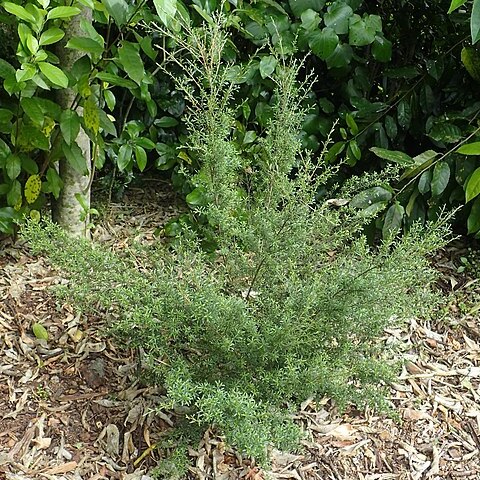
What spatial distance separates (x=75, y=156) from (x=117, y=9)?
42 cm

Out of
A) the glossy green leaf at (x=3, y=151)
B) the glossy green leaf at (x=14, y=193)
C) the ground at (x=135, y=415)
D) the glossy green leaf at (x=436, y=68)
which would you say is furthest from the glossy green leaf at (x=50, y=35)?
the glossy green leaf at (x=436, y=68)

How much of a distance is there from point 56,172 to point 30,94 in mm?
301

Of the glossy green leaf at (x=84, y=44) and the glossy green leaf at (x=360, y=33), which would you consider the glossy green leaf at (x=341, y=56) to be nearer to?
the glossy green leaf at (x=360, y=33)

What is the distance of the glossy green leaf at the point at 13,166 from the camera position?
1833mm

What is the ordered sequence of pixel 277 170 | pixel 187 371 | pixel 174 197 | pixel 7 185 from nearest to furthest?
pixel 187 371, pixel 277 170, pixel 7 185, pixel 174 197

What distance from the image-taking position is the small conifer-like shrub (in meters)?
1.40

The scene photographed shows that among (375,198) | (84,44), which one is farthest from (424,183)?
(84,44)

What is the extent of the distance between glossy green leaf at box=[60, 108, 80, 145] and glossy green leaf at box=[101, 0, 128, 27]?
0.30 metres

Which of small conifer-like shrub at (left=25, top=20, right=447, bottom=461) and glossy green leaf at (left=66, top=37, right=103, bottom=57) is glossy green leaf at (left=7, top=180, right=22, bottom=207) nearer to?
small conifer-like shrub at (left=25, top=20, right=447, bottom=461)

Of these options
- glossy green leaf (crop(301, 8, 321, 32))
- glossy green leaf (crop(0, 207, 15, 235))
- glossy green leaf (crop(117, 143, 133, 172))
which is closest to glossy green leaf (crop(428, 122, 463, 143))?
glossy green leaf (crop(301, 8, 321, 32))

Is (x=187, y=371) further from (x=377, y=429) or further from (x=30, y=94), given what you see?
(x=30, y=94)

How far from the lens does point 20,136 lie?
182 centimetres

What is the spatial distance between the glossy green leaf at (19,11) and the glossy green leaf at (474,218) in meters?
1.42

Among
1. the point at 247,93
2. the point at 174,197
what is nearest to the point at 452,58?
the point at 247,93
